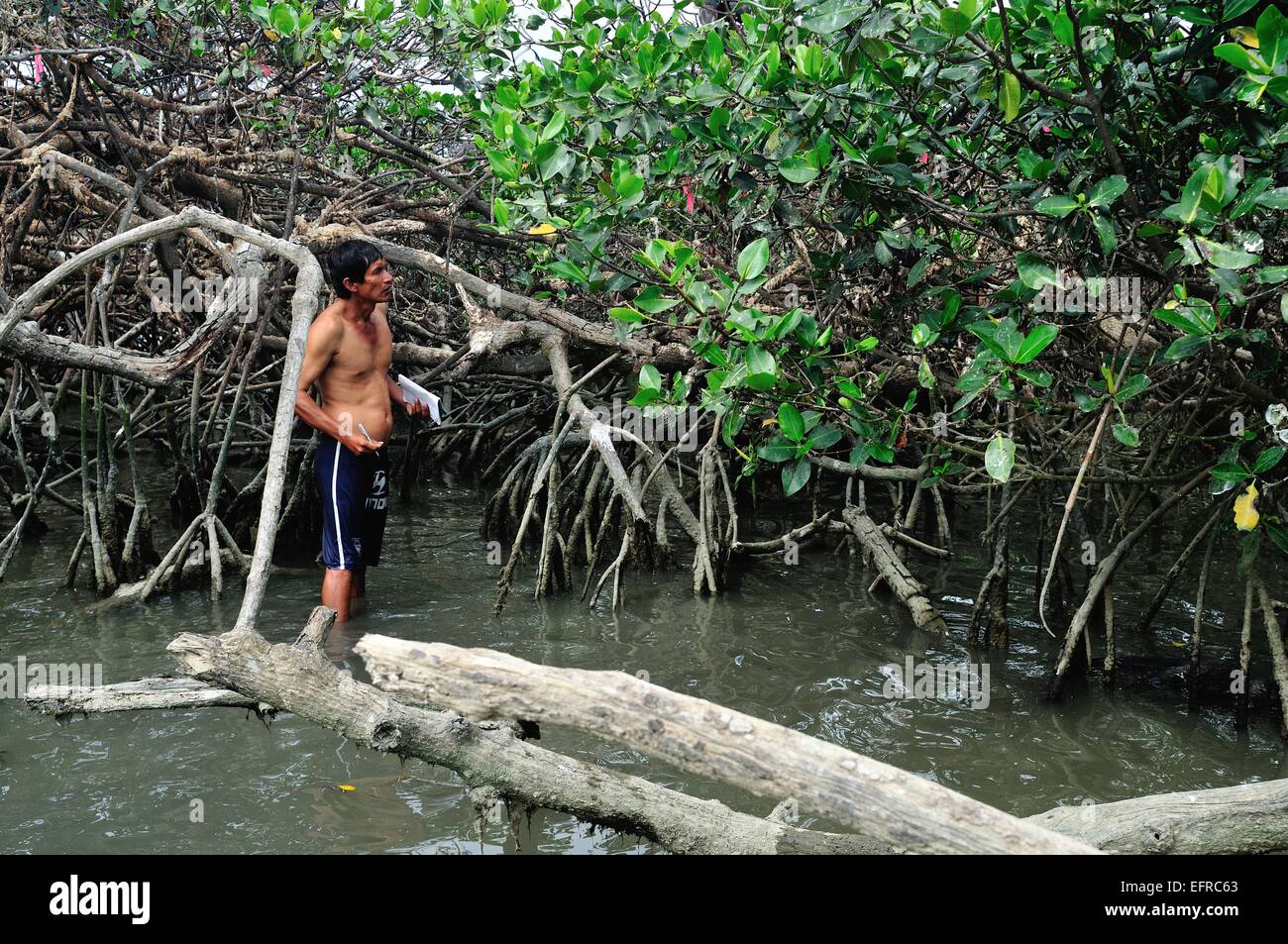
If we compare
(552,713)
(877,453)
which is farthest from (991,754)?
(552,713)

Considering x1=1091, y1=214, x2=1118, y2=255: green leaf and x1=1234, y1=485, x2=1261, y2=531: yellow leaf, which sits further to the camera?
x1=1234, y1=485, x2=1261, y2=531: yellow leaf

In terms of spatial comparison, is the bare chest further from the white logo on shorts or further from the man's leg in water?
the man's leg in water

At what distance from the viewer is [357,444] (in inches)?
194

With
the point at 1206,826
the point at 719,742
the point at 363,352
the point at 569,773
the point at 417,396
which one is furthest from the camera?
the point at 417,396

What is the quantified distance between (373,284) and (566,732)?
2.06m

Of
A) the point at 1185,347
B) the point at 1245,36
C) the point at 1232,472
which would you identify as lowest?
the point at 1232,472

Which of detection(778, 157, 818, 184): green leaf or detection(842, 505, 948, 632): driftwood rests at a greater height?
detection(778, 157, 818, 184): green leaf

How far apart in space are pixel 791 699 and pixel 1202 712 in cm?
152

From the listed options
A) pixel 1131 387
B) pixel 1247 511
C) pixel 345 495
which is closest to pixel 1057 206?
pixel 1131 387

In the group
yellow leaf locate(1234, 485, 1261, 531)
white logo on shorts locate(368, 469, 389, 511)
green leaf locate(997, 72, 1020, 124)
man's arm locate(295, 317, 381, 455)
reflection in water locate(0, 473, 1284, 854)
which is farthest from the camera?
white logo on shorts locate(368, 469, 389, 511)

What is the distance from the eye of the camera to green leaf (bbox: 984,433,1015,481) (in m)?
2.87

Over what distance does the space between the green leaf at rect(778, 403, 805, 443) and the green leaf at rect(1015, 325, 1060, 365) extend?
79cm

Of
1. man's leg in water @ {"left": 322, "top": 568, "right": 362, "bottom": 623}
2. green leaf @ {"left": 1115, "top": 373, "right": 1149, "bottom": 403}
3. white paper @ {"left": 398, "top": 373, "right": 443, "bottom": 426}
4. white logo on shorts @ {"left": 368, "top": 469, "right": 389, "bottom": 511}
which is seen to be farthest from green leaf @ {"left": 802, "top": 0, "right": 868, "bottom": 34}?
man's leg in water @ {"left": 322, "top": 568, "right": 362, "bottom": 623}

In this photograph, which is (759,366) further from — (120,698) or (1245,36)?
(120,698)
